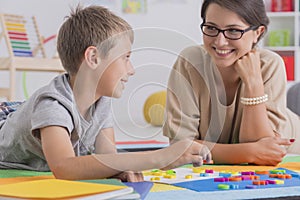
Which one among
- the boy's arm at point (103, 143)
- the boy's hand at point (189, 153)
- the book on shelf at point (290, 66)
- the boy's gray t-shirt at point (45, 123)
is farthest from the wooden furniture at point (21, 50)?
the boy's hand at point (189, 153)

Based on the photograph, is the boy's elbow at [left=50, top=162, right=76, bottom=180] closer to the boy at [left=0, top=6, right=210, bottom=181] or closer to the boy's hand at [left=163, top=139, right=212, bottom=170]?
the boy at [left=0, top=6, right=210, bottom=181]

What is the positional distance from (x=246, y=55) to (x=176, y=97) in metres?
0.21

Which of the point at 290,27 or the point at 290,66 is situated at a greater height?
the point at 290,27

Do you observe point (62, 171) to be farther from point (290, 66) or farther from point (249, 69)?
point (290, 66)

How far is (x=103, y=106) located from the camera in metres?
1.34

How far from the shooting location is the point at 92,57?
1.18m

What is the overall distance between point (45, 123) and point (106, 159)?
0.15 metres

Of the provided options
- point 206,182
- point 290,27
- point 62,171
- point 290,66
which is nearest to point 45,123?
point 62,171

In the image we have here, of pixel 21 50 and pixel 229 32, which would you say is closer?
pixel 229 32

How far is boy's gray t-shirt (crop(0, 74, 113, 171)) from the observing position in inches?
44.5

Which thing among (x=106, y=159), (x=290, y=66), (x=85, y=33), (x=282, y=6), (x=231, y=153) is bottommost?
(x=290, y=66)

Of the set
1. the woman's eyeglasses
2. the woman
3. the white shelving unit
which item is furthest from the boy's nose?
the white shelving unit

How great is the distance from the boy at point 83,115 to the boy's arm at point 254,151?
287mm

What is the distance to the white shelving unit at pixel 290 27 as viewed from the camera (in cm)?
434
